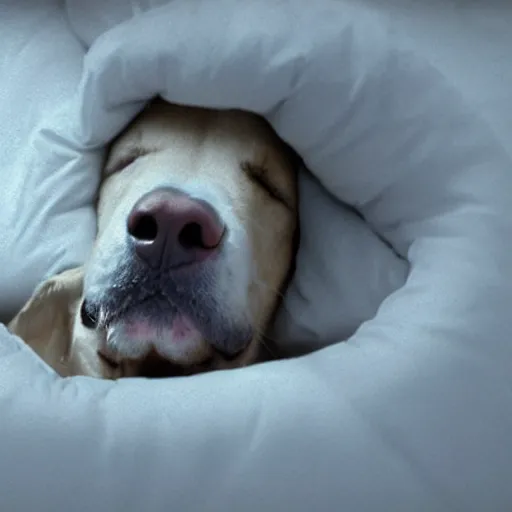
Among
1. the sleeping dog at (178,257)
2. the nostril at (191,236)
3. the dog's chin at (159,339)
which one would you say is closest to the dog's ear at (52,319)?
the sleeping dog at (178,257)

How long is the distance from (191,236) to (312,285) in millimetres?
293

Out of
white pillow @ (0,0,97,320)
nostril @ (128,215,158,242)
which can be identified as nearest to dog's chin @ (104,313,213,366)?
nostril @ (128,215,158,242)

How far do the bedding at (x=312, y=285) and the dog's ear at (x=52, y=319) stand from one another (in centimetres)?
4

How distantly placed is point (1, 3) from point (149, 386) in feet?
3.37

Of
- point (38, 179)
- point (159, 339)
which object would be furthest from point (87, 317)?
point (38, 179)

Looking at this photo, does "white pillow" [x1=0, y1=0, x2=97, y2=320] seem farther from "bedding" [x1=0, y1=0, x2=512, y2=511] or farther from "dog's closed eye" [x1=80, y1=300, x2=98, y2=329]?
"dog's closed eye" [x1=80, y1=300, x2=98, y2=329]

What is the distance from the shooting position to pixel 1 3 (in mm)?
1639

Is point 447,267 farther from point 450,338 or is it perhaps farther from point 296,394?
point 296,394

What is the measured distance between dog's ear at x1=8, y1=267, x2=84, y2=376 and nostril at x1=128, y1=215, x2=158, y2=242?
0.24m

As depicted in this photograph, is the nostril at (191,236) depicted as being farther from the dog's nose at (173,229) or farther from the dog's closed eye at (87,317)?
the dog's closed eye at (87,317)

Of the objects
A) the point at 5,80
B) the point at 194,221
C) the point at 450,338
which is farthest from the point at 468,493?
the point at 5,80

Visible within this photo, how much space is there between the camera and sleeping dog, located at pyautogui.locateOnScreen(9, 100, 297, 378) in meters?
1.04

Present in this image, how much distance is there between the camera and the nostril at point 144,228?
40.2 inches

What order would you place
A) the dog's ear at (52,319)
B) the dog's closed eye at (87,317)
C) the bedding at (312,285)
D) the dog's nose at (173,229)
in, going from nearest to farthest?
the bedding at (312,285) < the dog's nose at (173,229) < the dog's closed eye at (87,317) < the dog's ear at (52,319)
